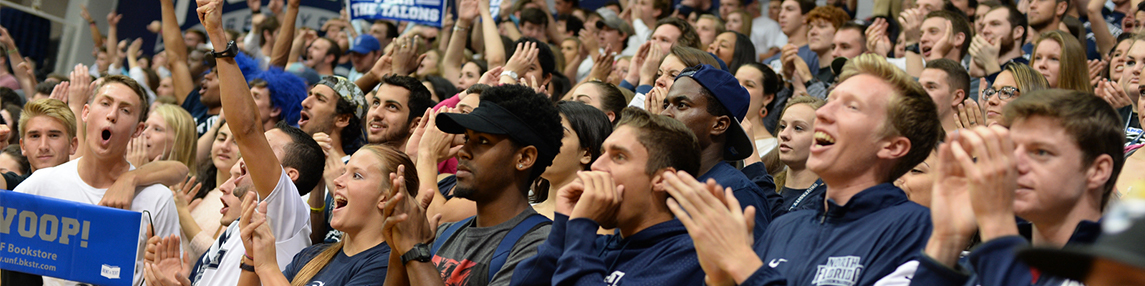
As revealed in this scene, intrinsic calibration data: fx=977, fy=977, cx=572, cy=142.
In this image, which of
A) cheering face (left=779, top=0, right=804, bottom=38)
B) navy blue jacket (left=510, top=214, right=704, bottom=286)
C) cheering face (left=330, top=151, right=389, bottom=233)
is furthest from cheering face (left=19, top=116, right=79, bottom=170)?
cheering face (left=779, top=0, right=804, bottom=38)

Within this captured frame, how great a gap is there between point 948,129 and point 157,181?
147 inches

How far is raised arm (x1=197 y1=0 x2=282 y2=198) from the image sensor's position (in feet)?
11.7

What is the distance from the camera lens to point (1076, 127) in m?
2.12

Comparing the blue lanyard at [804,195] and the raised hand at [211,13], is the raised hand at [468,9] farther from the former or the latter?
Answer: the blue lanyard at [804,195]

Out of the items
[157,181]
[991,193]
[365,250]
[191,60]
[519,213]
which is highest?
[991,193]

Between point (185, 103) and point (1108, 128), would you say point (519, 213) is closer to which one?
point (1108, 128)

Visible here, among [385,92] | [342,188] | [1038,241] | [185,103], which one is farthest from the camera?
[185,103]

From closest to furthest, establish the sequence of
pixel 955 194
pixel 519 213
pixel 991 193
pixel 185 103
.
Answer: pixel 991 193 < pixel 955 194 < pixel 519 213 < pixel 185 103

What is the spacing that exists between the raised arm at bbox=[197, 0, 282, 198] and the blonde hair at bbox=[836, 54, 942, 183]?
2196 millimetres

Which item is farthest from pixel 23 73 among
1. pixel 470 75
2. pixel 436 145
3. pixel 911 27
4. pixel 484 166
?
pixel 911 27

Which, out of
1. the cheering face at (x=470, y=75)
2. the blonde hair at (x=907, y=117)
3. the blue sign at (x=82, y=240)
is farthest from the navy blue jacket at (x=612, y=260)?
the cheering face at (x=470, y=75)

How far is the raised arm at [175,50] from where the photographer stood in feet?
15.7

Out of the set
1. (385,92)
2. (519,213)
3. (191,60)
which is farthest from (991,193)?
(191,60)

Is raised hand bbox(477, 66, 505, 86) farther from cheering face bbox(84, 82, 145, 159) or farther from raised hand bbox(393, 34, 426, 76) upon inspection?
cheering face bbox(84, 82, 145, 159)
